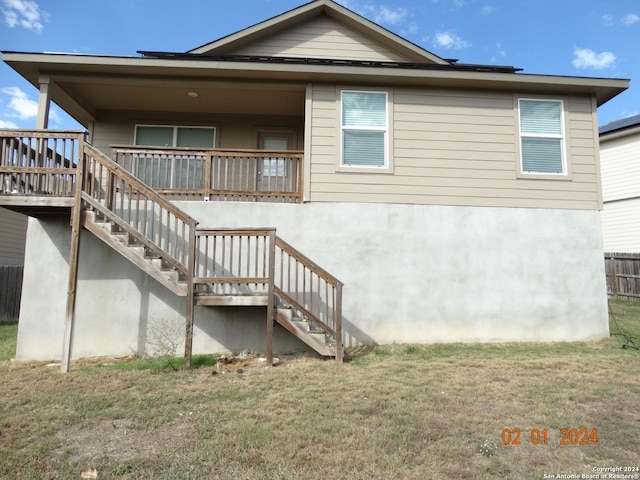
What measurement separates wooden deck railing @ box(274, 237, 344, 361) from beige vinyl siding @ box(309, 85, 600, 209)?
5.20 feet

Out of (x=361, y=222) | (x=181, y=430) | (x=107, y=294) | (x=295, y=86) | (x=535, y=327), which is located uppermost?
(x=295, y=86)

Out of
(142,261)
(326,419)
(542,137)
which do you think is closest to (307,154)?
(142,261)

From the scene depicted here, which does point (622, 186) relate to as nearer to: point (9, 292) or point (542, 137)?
point (542, 137)

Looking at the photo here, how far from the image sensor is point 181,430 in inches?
143

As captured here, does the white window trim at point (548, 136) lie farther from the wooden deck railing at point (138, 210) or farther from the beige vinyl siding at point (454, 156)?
the wooden deck railing at point (138, 210)

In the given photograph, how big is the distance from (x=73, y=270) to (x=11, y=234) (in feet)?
35.8

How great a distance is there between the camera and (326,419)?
152 inches

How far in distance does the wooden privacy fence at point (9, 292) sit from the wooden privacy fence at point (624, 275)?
18756mm

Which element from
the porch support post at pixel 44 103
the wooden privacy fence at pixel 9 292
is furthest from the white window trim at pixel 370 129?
the wooden privacy fence at pixel 9 292

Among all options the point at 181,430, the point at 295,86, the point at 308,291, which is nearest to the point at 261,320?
the point at 308,291

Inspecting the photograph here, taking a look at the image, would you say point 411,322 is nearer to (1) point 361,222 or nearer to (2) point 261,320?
(1) point 361,222

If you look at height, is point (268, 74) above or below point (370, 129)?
above

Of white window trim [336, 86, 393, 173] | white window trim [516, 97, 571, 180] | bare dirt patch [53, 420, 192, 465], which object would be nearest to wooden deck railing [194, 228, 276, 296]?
white window trim [336, 86, 393, 173]

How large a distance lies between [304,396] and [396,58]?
795cm
